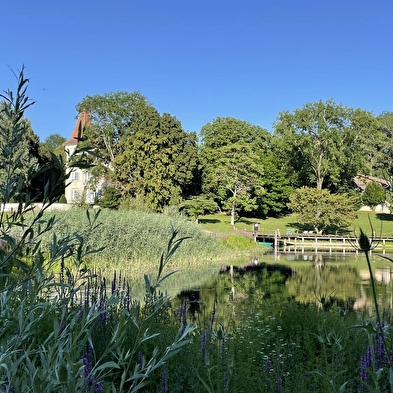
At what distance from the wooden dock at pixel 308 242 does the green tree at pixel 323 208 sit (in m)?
1.54

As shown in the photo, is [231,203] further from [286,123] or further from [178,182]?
[286,123]

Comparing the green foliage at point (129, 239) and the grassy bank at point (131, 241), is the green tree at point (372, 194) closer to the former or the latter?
the grassy bank at point (131, 241)

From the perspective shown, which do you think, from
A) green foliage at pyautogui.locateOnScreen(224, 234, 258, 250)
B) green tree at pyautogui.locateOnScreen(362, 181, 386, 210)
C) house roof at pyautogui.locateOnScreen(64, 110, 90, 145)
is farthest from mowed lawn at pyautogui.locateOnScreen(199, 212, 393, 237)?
house roof at pyautogui.locateOnScreen(64, 110, 90, 145)

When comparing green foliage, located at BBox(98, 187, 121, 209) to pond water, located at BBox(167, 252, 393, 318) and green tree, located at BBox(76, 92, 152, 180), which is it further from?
pond water, located at BBox(167, 252, 393, 318)

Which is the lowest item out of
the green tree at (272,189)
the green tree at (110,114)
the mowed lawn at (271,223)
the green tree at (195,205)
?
the mowed lawn at (271,223)

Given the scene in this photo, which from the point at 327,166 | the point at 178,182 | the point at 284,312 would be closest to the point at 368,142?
the point at 327,166

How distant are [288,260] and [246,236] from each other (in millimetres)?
5539

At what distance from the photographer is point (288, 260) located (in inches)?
899

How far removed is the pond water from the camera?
10914mm

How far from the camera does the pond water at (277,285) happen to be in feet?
35.8

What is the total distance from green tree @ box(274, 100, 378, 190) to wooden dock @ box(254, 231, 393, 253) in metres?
8.57

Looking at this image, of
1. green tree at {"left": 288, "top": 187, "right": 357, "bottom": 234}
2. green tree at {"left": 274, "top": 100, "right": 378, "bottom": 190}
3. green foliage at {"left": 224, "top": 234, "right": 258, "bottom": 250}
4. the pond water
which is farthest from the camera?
green tree at {"left": 274, "top": 100, "right": 378, "bottom": 190}

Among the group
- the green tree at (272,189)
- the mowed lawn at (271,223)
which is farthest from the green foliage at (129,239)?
the green tree at (272,189)

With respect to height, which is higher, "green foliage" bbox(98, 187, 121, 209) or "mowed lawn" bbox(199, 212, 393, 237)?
"green foliage" bbox(98, 187, 121, 209)
